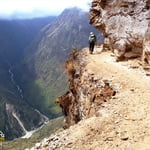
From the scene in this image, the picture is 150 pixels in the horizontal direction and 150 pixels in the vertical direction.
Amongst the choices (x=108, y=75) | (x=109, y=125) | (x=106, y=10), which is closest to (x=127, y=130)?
(x=109, y=125)

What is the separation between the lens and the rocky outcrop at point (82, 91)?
86.5 feet

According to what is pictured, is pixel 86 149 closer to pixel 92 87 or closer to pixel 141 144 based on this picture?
pixel 141 144

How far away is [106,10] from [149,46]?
1000 cm

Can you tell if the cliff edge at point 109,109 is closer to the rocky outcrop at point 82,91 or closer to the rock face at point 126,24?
the rocky outcrop at point 82,91

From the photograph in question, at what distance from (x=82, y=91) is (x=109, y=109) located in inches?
517

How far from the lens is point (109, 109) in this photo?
1975 centimetres

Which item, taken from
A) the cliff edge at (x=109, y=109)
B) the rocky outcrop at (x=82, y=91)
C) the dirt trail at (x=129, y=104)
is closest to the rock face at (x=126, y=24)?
the cliff edge at (x=109, y=109)

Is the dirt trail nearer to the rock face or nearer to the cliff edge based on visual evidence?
the cliff edge

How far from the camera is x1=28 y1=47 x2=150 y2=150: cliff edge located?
16453mm

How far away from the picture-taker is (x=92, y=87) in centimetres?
2909

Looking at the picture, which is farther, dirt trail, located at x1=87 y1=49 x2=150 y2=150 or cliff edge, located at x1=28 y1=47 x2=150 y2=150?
cliff edge, located at x1=28 y1=47 x2=150 y2=150

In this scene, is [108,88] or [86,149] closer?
[86,149]

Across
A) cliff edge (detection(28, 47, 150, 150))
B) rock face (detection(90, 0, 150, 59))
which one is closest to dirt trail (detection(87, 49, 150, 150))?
cliff edge (detection(28, 47, 150, 150))

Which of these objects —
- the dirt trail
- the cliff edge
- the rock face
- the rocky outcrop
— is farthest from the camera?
the rock face
